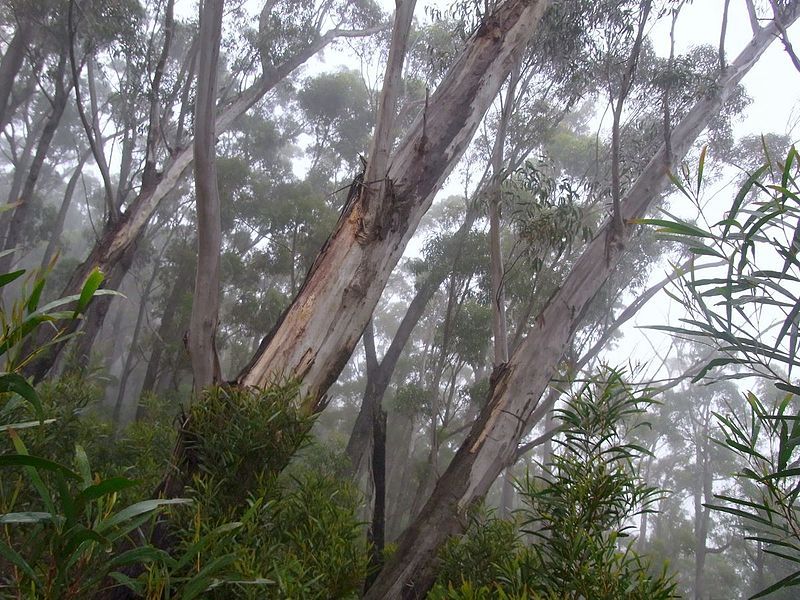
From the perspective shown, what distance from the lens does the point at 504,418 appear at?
302 cm

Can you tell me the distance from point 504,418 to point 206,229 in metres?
1.70

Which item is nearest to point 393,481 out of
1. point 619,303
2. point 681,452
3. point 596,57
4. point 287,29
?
point 619,303

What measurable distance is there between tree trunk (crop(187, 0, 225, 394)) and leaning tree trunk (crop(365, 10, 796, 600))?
3.66 ft

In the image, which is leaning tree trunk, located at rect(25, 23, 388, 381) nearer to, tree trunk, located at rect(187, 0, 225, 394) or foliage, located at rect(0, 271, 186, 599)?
tree trunk, located at rect(187, 0, 225, 394)

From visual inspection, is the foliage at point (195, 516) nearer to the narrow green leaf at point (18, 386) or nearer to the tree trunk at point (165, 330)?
the narrow green leaf at point (18, 386)

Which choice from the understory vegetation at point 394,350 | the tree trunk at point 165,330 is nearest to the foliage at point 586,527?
the understory vegetation at point 394,350

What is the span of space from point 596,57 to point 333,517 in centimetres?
567

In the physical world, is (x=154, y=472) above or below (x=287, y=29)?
below

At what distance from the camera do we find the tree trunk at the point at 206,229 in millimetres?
2514

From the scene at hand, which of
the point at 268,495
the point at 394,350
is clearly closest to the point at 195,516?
the point at 268,495

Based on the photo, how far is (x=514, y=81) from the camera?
525 centimetres

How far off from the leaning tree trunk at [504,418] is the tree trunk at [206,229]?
1.11 m

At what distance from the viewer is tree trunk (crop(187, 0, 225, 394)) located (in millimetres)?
2514

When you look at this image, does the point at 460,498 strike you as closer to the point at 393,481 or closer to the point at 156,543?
the point at 156,543
